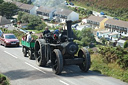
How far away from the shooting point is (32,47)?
57.8ft

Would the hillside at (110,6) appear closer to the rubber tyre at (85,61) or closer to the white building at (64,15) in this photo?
the white building at (64,15)

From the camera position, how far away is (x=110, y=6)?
4742 inches

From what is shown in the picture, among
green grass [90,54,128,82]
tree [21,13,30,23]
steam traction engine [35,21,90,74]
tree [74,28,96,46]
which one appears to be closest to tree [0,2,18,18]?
tree [21,13,30,23]

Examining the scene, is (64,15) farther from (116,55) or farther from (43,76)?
(43,76)

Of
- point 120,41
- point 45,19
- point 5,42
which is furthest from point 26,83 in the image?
point 45,19

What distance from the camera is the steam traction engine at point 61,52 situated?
13305 millimetres

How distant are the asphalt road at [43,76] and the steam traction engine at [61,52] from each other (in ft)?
1.54

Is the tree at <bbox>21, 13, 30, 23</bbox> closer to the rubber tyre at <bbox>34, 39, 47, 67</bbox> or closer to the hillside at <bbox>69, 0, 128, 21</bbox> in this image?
the hillside at <bbox>69, 0, 128, 21</bbox>

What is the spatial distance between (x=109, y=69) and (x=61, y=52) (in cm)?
299

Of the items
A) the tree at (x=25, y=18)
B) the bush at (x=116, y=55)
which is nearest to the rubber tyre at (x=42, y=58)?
the bush at (x=116, y=55)

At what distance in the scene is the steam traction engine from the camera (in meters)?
13.3

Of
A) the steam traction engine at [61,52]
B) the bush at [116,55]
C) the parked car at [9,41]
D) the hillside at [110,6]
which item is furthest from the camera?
the hillside at [110,6]

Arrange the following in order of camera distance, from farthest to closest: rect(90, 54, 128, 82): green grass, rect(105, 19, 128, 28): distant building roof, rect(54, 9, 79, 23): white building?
rect(54, 9, 79, 23): white building → rect(105, 19, 128, 28): distant building roof → rect(90, 54, 128, 82): green grass

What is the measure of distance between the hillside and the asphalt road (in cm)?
9323
